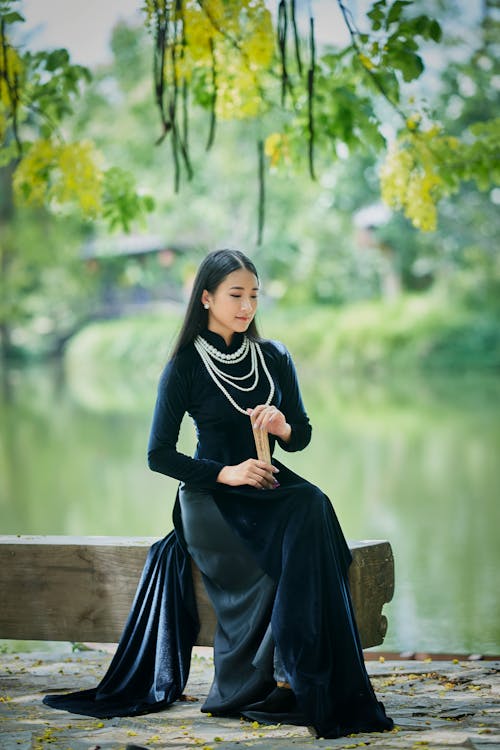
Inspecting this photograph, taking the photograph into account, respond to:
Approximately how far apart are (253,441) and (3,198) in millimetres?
25047

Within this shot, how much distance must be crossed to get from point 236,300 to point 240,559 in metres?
0.75

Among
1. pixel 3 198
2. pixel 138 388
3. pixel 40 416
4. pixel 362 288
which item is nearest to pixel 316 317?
pixel 362 288

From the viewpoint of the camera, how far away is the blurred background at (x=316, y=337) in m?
8.33

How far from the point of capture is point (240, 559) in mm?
2996

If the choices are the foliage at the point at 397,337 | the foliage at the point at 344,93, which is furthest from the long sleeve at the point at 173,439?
the foliage at the point at 397,337

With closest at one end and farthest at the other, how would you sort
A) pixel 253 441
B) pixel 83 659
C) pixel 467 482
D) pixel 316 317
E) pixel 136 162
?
1. pixel 253 441
2. pixel 83 659
3. pixel 467 482
4. pixel 316 317
5. pixel 136 162

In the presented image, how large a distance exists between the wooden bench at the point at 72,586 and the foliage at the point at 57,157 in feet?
6.72

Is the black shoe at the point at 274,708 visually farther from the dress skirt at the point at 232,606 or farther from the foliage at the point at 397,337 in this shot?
the foliage at the point at 397,337

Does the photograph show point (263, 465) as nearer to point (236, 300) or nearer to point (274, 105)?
point (236, 300)

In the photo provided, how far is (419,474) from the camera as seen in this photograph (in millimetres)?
10453

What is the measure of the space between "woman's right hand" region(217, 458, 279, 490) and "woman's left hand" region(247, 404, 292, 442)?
0.10 m

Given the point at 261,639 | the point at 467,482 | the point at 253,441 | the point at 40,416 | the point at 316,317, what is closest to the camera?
the point at 261,639

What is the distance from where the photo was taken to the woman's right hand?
2973 mm

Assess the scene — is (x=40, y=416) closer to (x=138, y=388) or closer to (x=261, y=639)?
A: (x=138, y=388)
